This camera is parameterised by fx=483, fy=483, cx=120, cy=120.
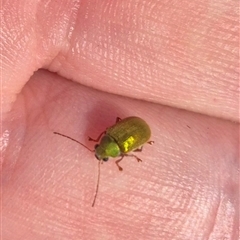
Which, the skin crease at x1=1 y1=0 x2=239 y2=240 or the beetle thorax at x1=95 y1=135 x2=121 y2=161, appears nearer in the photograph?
the skin crease at x1=1 y1=0 x2=239 y2=240

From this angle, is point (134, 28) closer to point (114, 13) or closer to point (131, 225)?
point (114, 13)

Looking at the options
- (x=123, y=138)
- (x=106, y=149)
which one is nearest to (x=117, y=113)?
(x=123, y=138)

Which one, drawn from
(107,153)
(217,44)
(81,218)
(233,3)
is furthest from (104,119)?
(233,3)

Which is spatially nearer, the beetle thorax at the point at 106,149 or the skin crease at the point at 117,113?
the skin crease at the point at 117,113

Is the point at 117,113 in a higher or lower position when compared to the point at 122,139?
higher

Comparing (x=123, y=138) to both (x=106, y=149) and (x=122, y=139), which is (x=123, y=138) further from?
(x=106, y=149)
